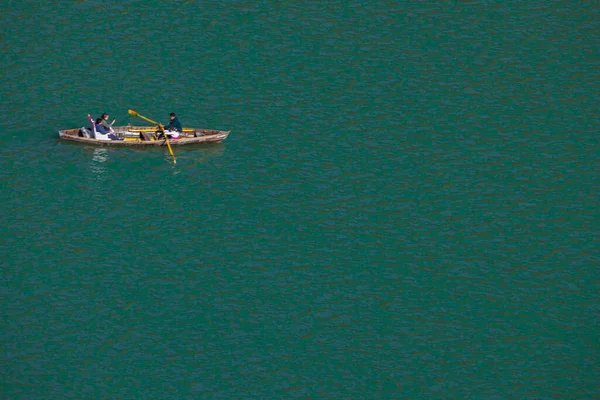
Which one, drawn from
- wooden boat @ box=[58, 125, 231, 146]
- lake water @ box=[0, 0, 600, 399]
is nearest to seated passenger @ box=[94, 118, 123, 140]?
wooden boat @ box=[58, 125, 231, 146]

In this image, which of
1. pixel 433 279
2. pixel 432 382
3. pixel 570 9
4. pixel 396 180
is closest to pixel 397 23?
pixel 570 9

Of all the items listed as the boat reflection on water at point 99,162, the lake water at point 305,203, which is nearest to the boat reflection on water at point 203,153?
the lake water at point 305,203

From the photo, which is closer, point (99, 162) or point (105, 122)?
point (99, 162)

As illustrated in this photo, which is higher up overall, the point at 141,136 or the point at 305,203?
the point at 141,136

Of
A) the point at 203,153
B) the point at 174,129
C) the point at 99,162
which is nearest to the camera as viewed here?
the point at 99,162

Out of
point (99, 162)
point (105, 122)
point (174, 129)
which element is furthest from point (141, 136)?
point (99, 162)

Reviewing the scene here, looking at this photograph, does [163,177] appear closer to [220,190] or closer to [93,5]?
[220,190]

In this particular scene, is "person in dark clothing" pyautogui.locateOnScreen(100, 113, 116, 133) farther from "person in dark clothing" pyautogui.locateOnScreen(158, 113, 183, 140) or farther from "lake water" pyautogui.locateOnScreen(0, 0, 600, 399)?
"person in dark clothing" pyautogui.locateOnScreen(158, 113, 183, 140)

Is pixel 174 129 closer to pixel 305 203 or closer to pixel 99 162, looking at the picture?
pixel 99 162

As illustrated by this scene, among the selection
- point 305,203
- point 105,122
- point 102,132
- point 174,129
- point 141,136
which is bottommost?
point 305,203
